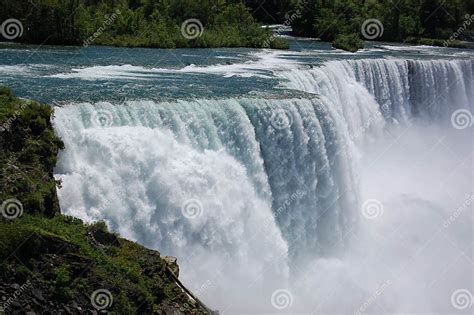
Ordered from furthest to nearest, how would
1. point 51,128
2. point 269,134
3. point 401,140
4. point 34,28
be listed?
point 34,28
point 401,140
point 269,134
point 51,128

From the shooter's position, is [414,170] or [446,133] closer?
[414,170]

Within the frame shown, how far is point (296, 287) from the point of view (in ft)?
48.8

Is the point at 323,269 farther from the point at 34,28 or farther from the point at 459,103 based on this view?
the point at 34,28

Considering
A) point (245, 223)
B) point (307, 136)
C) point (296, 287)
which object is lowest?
point (296, 287)

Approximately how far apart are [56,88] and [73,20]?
14.4 meters

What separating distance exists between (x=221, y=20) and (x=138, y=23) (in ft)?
20.3

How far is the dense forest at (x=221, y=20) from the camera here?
2927 centimetres

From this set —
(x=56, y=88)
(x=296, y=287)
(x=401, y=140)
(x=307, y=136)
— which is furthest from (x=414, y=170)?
(x=56, y=88)
